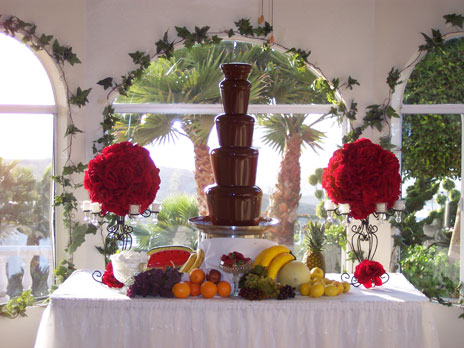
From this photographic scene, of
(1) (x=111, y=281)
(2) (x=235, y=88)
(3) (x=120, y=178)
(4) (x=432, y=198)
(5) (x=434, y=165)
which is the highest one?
A: (2) (x=235, y=88)

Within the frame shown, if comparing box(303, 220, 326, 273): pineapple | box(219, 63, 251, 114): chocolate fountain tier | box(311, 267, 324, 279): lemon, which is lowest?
box(311, 267, 324, 279): lemon

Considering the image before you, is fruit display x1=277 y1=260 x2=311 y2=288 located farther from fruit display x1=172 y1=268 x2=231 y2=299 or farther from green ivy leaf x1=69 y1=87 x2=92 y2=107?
green ivy leaf x1=69 y1=87 x2=92 y2=107

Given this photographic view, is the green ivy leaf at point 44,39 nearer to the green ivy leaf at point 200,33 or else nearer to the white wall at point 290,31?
Answer: the white wall at point 290,31

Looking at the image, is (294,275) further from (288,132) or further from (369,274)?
(288,132)

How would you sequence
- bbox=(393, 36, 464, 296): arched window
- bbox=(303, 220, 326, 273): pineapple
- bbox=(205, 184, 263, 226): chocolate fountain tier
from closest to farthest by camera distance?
1. bbox=(205, 184, 263, 226): chocolate fountain tier
2. bbox=(303, 220, 326, 273): pineapple
3. bbox=(393, 36, 464, 296): arched window

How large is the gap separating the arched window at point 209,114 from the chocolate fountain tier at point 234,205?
1.79 metres

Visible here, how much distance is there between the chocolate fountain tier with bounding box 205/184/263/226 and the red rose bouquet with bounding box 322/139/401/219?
515mm

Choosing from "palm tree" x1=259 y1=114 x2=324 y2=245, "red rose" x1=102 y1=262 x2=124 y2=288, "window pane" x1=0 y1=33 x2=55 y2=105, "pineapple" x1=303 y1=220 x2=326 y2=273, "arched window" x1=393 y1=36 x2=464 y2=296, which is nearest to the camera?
"red rose" x1=102 y1=262 x2=124 y2=288

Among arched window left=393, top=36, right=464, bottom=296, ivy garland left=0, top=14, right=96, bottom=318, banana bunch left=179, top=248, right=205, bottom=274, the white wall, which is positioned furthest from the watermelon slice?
arched window left=393, top=36, right=464, bottom=296

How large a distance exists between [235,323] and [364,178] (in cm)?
114

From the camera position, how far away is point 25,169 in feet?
16.5

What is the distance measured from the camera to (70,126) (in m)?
4.82

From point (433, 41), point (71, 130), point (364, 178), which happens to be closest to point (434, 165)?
point (433, 41)

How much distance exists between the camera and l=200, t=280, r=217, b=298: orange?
10.1 ft
